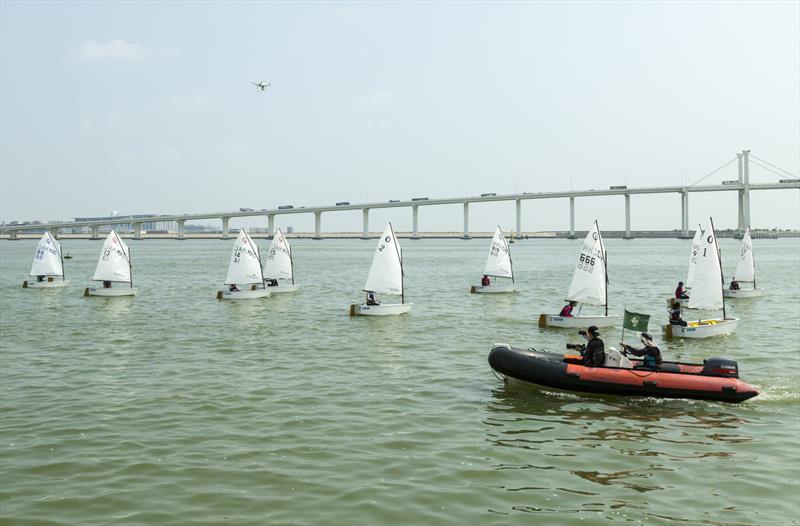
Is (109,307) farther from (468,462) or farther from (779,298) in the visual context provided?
(779,298)

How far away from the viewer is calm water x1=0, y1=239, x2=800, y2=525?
10.8 metres

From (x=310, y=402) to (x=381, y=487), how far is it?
5839mm

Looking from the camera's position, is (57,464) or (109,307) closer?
(57,464)

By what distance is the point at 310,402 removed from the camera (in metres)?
17.1

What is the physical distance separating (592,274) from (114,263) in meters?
31.9

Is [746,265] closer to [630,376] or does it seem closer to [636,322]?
[636,322]

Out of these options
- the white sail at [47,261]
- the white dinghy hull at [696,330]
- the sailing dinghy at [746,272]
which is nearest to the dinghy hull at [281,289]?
the white sail at [47,261]

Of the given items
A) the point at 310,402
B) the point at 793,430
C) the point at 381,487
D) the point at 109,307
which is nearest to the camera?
the point at 381,487

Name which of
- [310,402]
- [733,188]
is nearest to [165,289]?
[310,402]

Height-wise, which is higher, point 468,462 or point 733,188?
point 733,188

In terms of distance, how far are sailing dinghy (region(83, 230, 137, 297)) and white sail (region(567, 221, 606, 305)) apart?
1171 inches

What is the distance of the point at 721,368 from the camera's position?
17.0 m

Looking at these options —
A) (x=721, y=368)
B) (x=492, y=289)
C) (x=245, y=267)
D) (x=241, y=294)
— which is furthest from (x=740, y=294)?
(x=245, y=267)

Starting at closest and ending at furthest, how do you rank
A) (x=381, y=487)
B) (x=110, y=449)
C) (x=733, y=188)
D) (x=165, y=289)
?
(x=381, y=487) < (x=110, y=449) < (x=165, y=289) < (x=733, y=188)
